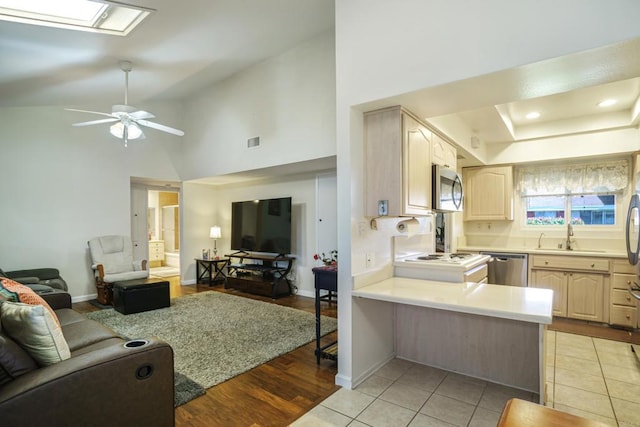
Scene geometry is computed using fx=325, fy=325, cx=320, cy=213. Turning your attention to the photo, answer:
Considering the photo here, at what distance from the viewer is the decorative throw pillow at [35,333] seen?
1.49 meters

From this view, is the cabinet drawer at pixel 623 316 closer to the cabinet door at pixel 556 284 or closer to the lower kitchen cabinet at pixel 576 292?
the lower kitchen cabinet at pixel 576 292

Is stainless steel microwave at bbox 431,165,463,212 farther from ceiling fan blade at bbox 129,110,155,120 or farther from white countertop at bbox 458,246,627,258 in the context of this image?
ceiling fan blade at bbox 129,110,155,120

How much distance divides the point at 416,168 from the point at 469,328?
53.3 inches

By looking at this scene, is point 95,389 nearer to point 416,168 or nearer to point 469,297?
point 469,297

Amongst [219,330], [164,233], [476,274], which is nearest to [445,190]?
[476,274]

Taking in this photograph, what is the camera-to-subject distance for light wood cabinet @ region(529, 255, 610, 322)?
12.5ft

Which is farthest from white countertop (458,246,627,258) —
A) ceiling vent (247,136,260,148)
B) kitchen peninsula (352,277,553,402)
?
ceiling vent (247,136,260,148)

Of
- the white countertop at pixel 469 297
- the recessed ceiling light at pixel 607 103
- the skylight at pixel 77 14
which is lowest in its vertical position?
the white countertop at pixel 469 297

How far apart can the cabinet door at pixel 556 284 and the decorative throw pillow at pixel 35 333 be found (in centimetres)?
481

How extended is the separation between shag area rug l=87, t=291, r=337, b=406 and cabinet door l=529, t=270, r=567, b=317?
270 centimetres

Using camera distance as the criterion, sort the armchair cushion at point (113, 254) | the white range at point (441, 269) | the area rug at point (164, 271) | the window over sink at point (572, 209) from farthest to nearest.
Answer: the area rug at point (164, 271), the armchair cushion at point (113, 254), the window over sink at point (572, 209), the white range at point (441, 269)

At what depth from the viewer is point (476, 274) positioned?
2.95 metres

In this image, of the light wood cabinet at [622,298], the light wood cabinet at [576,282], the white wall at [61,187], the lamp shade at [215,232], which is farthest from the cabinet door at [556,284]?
the white wall at [61,187]

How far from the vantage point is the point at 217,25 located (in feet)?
10.5
